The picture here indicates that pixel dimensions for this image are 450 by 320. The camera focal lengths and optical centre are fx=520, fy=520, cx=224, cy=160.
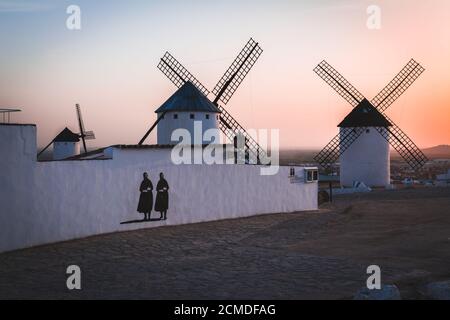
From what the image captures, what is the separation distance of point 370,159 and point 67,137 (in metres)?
32.1

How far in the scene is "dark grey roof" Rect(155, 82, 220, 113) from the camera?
26.0 metres

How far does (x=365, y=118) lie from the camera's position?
38.0 m

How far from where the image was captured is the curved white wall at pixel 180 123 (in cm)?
2598

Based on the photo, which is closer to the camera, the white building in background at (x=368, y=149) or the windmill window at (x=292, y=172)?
the windmill window at (x=292, y=172)

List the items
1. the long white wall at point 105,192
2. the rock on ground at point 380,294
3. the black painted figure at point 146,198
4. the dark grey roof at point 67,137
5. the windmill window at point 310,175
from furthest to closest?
the dark grey roof at point 67,137 < the windmill window at point 310,175 < the black painted figure at point 146,198 < the long white wall at point 105,192 < the rock on ground at point 380,294

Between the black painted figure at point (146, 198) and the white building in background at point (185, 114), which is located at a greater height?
the white building in background at point (185, 114)

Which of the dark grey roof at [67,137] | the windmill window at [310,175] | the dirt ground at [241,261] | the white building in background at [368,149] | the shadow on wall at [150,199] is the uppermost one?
the dark grey roof at [67,137]

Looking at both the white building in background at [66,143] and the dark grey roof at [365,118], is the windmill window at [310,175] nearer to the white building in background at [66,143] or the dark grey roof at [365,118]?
the dark grey roof at [365,118]

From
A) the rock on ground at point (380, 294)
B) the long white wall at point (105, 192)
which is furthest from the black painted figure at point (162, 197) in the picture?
the rock on ground at point (380, 294)

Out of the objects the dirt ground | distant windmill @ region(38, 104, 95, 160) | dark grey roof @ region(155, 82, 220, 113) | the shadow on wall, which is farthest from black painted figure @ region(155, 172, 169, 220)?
distant windmill @ region(38, 104, 95, 160)

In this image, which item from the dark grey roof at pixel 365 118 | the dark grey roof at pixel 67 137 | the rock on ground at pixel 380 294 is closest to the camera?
the rock on ground at pixel 380 294

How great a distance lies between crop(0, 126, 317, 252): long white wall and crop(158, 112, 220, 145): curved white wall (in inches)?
216

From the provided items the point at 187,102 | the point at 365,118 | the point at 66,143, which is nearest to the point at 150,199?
the point at 187,102

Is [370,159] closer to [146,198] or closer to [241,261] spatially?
[146,198]
